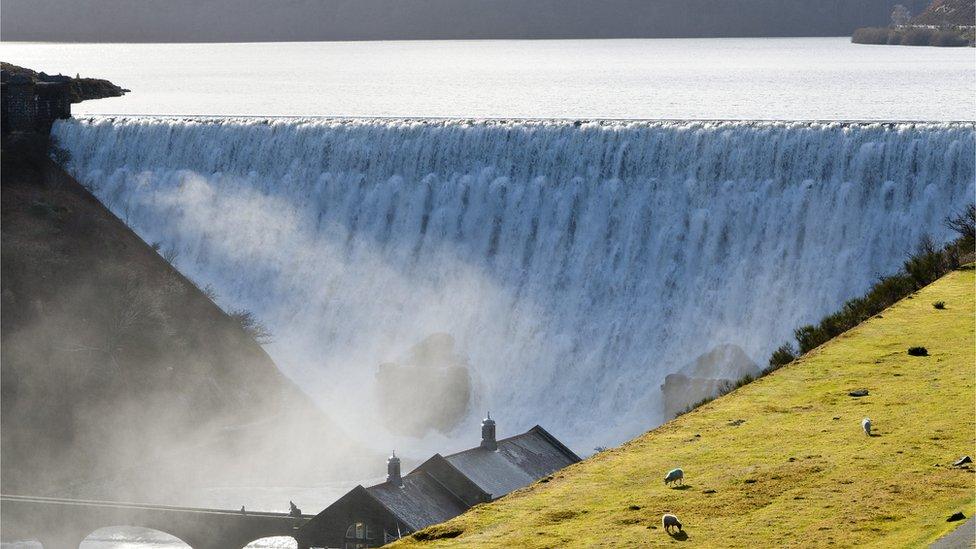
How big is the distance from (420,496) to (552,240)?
1879cm

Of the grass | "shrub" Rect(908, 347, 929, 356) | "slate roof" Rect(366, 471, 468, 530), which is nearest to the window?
"slate roof" Rect(366, 471, 468, 530)

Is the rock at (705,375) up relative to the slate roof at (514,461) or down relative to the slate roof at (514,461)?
up

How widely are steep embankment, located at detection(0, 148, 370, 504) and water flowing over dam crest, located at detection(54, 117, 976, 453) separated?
1960 millimetres

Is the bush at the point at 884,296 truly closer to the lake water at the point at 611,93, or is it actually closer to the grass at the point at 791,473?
the grass at the point at 791,473

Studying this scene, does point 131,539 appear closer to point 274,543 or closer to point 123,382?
point 274,543

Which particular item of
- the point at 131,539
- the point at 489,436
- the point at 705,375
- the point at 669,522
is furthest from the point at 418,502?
the point at 669,522

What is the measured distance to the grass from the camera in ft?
63.4

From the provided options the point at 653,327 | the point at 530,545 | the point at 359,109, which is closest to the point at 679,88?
the point at 359,109

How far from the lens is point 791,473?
2197 centimetres

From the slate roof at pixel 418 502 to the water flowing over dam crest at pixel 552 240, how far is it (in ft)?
30.3

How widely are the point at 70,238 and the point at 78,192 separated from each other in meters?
4.39

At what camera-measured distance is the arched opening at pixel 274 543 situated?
53656mm

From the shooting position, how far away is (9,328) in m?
70.5

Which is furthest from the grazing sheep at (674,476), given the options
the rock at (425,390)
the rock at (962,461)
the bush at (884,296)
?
the rock at (425,390)
